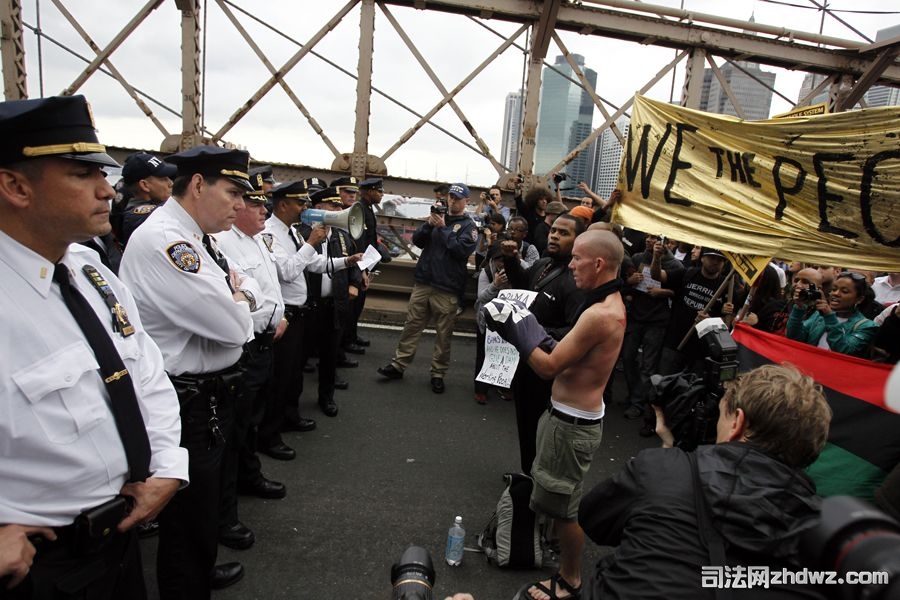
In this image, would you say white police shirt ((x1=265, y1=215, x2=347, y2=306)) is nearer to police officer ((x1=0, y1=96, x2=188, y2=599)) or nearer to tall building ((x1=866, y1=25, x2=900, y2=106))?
police officer ((x1=0, y1=96, x2=188, y2=599))

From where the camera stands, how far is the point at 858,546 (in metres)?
0.70

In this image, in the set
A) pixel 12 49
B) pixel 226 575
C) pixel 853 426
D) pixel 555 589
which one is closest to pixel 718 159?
pixel 853 426

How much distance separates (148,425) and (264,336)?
5.24 ft

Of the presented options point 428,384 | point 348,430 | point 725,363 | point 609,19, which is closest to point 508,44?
point 609,19

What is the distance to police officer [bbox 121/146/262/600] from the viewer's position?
230 centimetres

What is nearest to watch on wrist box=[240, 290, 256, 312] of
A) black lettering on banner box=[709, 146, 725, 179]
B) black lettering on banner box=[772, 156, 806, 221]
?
black lettering on banner box=[709, 146, 725, 179]

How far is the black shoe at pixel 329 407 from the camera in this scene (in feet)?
16.7

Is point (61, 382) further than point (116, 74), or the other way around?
point (116, 74)

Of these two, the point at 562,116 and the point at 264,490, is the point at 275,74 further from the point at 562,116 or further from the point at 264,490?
the point at 264,490

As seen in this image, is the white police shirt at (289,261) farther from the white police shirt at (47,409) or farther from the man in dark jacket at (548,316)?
the white police shirt at (47,409)

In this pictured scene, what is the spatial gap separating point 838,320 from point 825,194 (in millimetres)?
977

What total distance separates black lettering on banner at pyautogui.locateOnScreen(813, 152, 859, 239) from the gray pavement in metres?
2.47

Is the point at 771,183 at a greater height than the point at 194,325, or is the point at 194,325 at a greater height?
the point at 771,183

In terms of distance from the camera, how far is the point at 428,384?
238 inches
